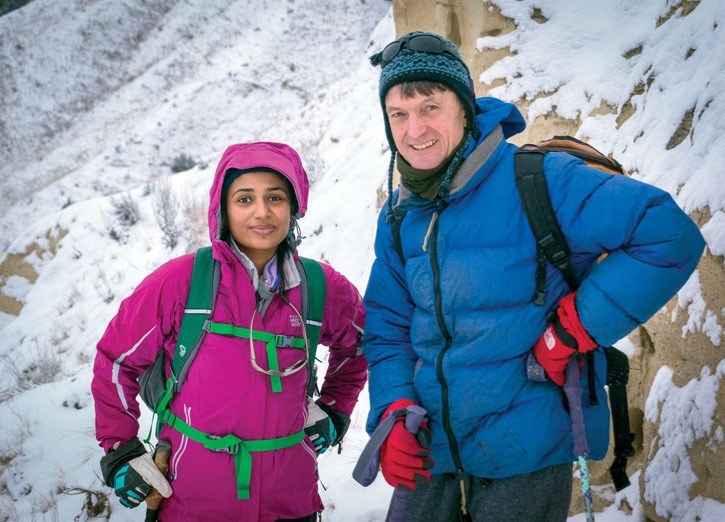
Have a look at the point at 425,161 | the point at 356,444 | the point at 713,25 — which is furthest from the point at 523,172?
the point at 356,444

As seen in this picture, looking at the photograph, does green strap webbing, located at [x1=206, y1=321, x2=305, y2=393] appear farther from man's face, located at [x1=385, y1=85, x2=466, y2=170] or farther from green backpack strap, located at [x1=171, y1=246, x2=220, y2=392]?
man's face, located at [x1=385, y1=85, x2=466, y2=170]

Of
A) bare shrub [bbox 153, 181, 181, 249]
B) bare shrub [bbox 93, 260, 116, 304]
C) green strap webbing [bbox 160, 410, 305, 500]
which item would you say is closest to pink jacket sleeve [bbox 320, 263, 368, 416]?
green strap webbing [bbox 160, 410, 305, 500]

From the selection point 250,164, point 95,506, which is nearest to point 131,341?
point 250,164

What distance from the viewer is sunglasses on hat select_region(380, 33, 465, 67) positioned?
71.1 inches

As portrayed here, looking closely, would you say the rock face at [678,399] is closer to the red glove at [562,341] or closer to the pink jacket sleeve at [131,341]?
the red glove at [562,341]

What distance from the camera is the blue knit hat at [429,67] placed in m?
1.77

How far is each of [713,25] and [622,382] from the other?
2.16 m

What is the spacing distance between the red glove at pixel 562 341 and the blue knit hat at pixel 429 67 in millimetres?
732

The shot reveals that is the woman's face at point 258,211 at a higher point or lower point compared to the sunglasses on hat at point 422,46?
lower

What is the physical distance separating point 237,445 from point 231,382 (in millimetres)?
233

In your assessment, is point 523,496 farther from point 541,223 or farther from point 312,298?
point 312,298

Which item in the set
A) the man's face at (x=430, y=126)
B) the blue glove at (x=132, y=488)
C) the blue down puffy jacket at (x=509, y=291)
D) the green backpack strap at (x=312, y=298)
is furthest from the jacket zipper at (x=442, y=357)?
the blue glove at (x=132, y=488)

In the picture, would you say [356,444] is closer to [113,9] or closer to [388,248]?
[388,248]

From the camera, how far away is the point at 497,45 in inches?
202
